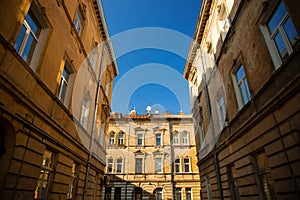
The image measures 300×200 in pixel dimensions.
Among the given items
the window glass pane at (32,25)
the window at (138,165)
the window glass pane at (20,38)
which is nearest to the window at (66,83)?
the window glass pane at (32,25)

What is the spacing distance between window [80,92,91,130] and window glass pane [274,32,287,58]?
9.30 m

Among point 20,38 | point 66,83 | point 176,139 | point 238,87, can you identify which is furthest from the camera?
point 176,139

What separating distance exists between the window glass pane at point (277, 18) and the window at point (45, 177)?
865cm

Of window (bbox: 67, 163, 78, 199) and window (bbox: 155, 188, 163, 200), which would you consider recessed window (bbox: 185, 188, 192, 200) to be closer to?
window (bbox: 155, 188, 163, 200)

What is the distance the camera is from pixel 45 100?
6430 mm

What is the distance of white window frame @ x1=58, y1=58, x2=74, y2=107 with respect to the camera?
828 cm

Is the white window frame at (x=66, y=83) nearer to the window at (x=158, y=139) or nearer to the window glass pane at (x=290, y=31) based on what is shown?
the window glass pane at (x=290, y=31)

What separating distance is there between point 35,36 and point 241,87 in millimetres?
8369

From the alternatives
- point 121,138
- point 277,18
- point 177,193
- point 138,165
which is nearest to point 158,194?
point 177,193

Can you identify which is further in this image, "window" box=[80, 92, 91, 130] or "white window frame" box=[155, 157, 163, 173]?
"white window frame" box=[155, 157, 163, 173]

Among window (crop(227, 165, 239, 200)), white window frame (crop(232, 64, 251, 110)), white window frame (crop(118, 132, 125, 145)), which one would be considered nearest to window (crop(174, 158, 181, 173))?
white window frame (crop(118, 132, 125, 145))

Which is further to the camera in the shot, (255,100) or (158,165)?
(158,165)

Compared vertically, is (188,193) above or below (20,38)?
below

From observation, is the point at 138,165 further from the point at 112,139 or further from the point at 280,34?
the point at 280,34
